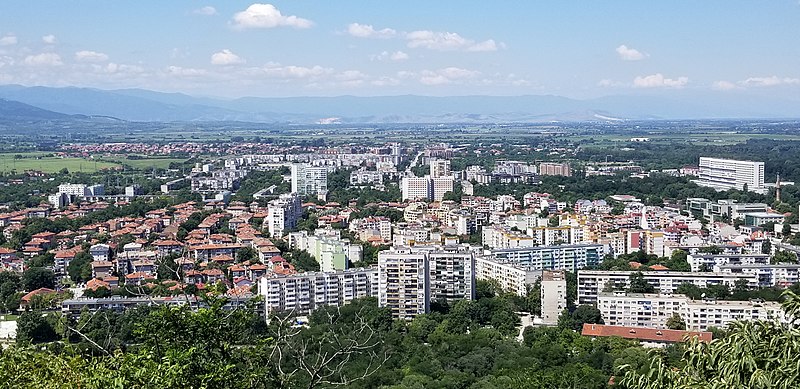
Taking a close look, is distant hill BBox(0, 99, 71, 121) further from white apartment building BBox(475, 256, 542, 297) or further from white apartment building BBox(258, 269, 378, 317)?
white apartment building BBox(258, 269, 378, 317)

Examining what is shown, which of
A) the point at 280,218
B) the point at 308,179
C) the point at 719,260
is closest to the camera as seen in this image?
the point at 719,260

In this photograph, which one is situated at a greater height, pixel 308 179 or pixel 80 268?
pixel 308 179

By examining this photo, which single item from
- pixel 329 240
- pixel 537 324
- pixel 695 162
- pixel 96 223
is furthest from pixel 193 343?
pixel 695 162

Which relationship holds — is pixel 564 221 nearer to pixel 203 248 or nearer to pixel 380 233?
pixel 380 233

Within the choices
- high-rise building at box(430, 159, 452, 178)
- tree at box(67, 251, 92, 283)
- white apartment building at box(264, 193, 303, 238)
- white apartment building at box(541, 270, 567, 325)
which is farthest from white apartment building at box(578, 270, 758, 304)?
high-rise building at box(430, 159, 452, 178)

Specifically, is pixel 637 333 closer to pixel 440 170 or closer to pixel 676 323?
pixel 676 323

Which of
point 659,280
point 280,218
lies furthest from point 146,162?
point 659,280

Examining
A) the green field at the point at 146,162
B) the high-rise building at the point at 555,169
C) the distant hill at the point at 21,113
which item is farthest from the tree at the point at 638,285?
the distant hill at the point at 21,113
